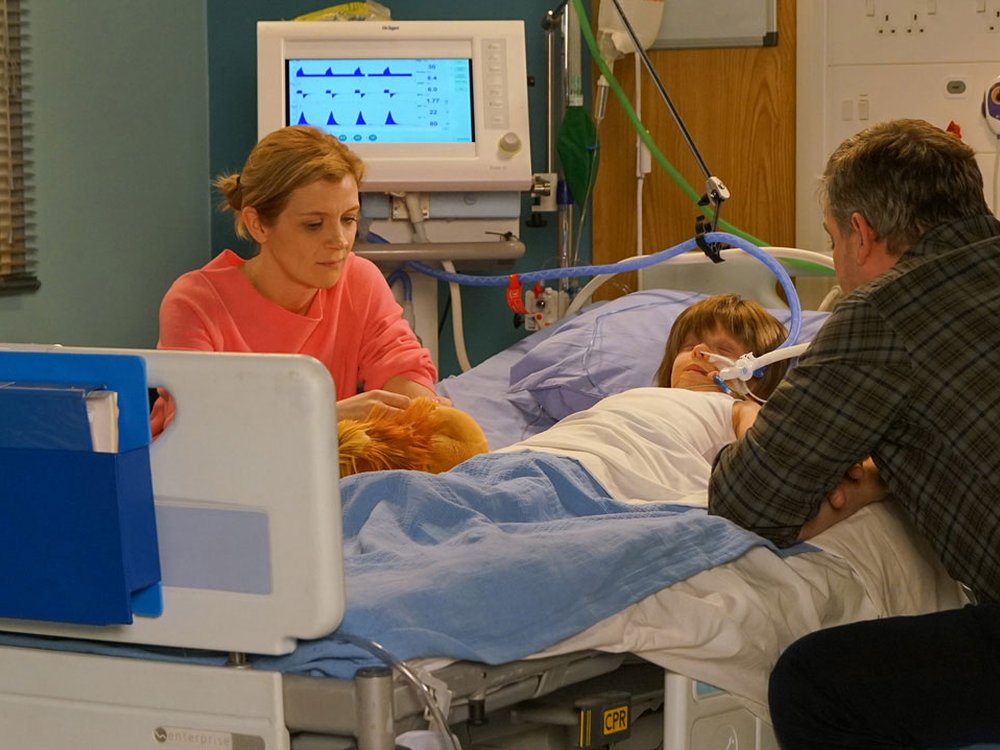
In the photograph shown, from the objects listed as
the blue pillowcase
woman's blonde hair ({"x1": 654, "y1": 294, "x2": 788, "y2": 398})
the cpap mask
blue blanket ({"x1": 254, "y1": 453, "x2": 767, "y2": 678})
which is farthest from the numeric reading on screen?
blue blanket ({"x1": 254, "y1": 453, "x2": 767, "y2": 678})

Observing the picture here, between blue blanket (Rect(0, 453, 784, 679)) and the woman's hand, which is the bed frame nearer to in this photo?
blue blanket (Rect(0, 453, 784, 679))

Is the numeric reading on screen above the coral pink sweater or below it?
above

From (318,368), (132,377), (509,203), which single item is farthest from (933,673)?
(509,203)

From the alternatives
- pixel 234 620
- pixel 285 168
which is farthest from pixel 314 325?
pixel 234 620

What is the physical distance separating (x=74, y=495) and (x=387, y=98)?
2.72 meters

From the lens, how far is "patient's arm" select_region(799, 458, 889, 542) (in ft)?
6.79

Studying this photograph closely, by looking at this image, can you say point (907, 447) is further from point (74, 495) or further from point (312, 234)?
point (312, 234)

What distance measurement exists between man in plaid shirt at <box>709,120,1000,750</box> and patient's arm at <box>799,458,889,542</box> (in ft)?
0.24

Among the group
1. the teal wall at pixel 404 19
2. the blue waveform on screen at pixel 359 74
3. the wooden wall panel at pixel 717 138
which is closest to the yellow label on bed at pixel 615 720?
the blue waveform on screen at pixel 359 74

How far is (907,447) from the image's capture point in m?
1.94

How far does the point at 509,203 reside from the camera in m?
4.07

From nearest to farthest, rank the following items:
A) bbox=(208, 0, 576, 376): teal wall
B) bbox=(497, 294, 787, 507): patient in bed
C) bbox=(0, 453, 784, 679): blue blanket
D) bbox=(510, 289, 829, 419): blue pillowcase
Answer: bbox=(0, 453, 784, 679): blue blanket < bbox=(497, 294, 787, 507): patient in bed < bbox=(510, 289, 829, 419): blue pillowcase < bbox=(208, 0, 576, 376): teal wall

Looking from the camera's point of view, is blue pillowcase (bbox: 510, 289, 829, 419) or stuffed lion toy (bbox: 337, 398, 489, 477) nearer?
stuffed lion toy (bbox: 337, 398, 489, 477)

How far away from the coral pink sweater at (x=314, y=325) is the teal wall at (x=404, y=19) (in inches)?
54.1
